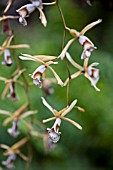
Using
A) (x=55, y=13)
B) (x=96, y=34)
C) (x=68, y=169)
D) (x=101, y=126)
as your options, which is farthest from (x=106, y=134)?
(x=55, y=13)

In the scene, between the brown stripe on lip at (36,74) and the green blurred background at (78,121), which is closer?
the brown stripe on lip at (36,74)

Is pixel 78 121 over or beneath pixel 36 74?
beneath

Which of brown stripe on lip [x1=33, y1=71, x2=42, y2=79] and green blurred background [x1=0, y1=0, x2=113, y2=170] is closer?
brown stripe on lip [x1=33, y1=71, x2=42, y2=79]

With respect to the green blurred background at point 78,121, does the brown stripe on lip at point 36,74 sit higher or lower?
higher

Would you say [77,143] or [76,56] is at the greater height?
[76,56]

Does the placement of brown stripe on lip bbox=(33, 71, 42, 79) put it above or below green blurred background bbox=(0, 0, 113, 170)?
above

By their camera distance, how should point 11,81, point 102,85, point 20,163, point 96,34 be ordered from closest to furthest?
point 11,81
point 102,85
point 20,163
point 96,34

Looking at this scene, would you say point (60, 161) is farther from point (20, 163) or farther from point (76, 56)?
point (76, 56)

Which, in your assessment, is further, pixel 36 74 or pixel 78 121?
pixel 78 121

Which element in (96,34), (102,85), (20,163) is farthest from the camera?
(96,34)

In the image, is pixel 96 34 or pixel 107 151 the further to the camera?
pixel 96 34

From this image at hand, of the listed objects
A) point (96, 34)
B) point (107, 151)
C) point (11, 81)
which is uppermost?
point (11, 81)
